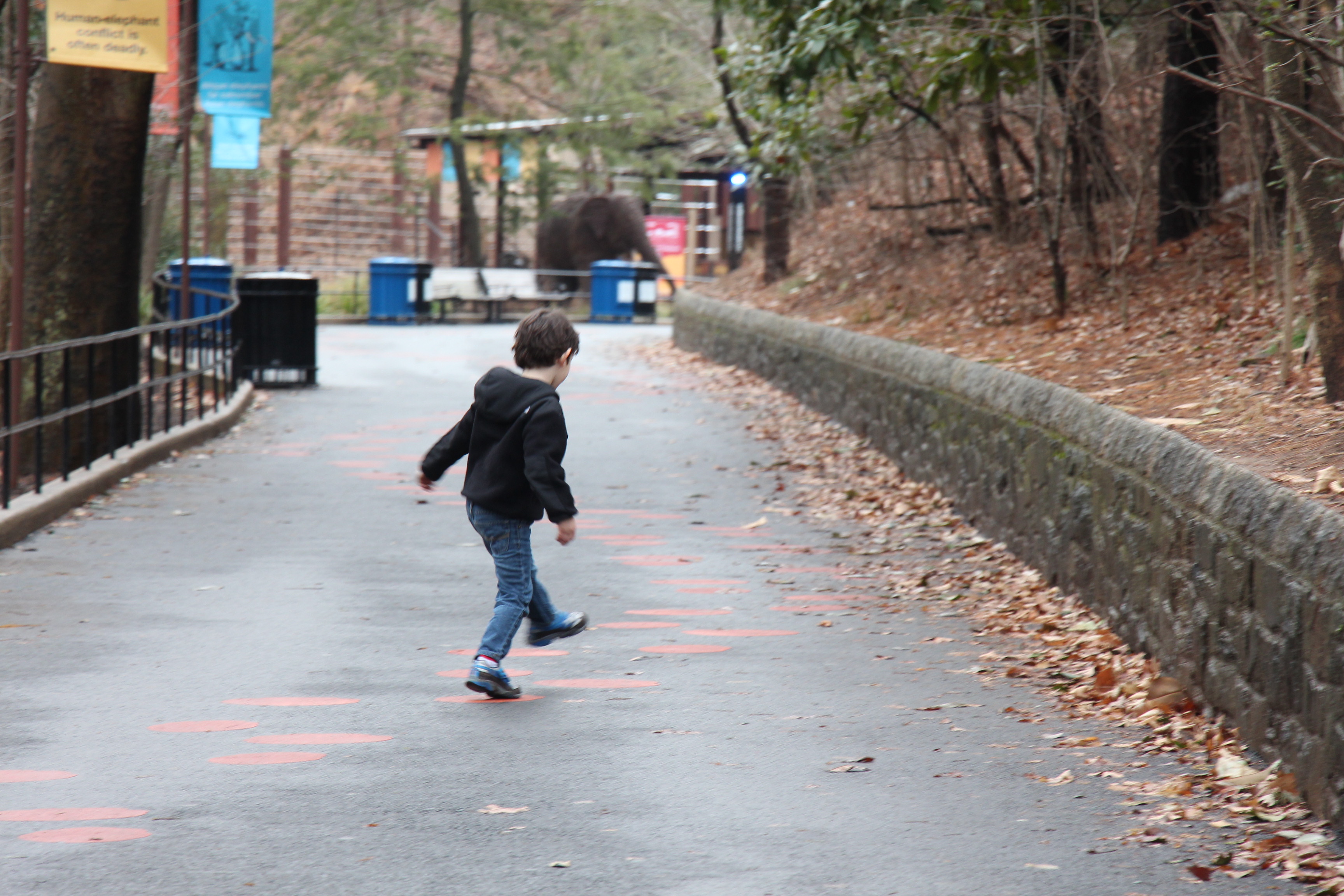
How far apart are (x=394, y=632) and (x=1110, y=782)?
3467 mm

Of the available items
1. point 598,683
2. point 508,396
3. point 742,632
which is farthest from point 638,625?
point 508,396

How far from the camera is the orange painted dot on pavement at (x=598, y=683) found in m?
6.31

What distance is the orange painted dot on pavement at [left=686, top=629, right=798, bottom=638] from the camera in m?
7.31

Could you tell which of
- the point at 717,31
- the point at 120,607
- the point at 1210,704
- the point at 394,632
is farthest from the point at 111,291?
the point at 717,31

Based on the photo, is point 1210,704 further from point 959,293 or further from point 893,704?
point 959,293

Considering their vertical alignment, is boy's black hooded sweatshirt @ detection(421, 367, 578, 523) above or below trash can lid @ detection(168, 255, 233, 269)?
below

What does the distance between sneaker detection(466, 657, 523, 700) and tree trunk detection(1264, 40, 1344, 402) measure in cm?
409

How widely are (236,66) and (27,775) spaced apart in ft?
44.0

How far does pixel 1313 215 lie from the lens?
7664mm

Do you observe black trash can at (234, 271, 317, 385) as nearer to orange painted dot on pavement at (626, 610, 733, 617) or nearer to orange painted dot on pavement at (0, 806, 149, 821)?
orange painted dot on pavement at (626, 610, 733, 617)

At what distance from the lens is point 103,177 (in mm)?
11570

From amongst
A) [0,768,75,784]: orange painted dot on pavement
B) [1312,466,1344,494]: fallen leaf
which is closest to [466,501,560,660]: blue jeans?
[0,768,75,784]: orange painted dot on pavement

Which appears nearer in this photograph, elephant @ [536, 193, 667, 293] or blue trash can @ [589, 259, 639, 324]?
blue trash can @ [589, 259, 639, 324]

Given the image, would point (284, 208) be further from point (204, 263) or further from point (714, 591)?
point (714, 591)
